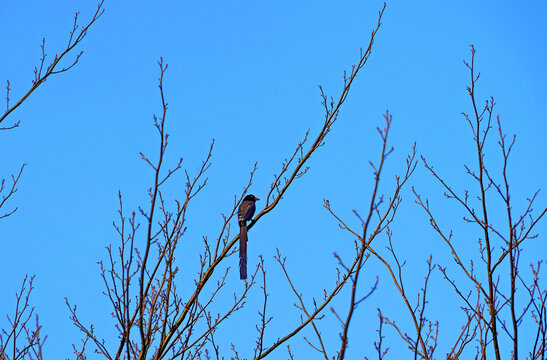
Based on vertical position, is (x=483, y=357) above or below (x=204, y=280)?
below

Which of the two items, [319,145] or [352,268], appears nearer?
[352,268]

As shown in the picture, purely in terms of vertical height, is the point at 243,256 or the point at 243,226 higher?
the point at 243,226

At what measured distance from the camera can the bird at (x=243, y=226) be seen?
5742 millimetres

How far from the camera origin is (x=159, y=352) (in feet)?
12.3

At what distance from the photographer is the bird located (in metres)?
5.74

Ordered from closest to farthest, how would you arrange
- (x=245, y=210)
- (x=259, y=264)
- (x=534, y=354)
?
Result: (x=534, y=354), (x=259, y=264), (x=245, y=210)

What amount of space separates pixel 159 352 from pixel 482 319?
6.48ft

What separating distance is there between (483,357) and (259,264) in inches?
83.2

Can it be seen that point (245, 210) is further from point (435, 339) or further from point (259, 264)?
point (435, 339)

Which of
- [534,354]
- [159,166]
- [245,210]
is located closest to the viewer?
[534,354]

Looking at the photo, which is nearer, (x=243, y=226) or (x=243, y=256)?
(x=243, y=256)

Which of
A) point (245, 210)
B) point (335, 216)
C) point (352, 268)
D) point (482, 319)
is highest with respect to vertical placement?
point (245, 210)

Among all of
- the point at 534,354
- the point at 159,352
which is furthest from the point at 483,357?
the point at 159,352

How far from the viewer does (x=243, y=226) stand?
20.7ft
